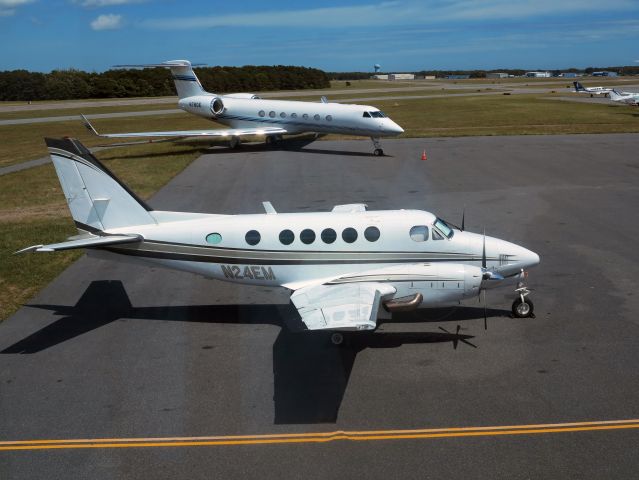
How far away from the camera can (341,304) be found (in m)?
12.4

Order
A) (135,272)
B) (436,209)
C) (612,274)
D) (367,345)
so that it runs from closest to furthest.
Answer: (367,345), (612,274), (135,272), (436,209)

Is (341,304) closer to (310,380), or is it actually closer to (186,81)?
(310,380)

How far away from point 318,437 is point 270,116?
38.3 meters

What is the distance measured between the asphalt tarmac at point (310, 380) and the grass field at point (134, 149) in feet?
5.60

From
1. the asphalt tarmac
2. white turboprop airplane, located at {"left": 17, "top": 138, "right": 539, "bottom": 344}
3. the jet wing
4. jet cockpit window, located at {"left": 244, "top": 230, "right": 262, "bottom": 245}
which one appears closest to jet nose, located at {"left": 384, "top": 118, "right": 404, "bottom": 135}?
the asphalt tarmac

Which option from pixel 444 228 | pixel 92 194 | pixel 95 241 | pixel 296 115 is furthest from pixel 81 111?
pixel 444 228

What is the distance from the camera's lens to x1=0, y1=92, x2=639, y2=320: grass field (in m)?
20.6

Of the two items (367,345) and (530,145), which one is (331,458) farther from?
(530,145)

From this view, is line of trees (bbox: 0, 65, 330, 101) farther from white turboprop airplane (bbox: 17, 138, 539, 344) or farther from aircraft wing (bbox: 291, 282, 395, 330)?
aircraft wing (bbox: 291, 282, 395, 330)

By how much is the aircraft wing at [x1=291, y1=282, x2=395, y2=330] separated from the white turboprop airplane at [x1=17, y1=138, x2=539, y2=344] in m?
0.07

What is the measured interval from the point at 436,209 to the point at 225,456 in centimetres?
1878

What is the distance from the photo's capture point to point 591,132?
53000 mm

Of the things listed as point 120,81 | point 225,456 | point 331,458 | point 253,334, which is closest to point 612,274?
point 253,334

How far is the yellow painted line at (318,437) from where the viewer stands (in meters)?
9.95
